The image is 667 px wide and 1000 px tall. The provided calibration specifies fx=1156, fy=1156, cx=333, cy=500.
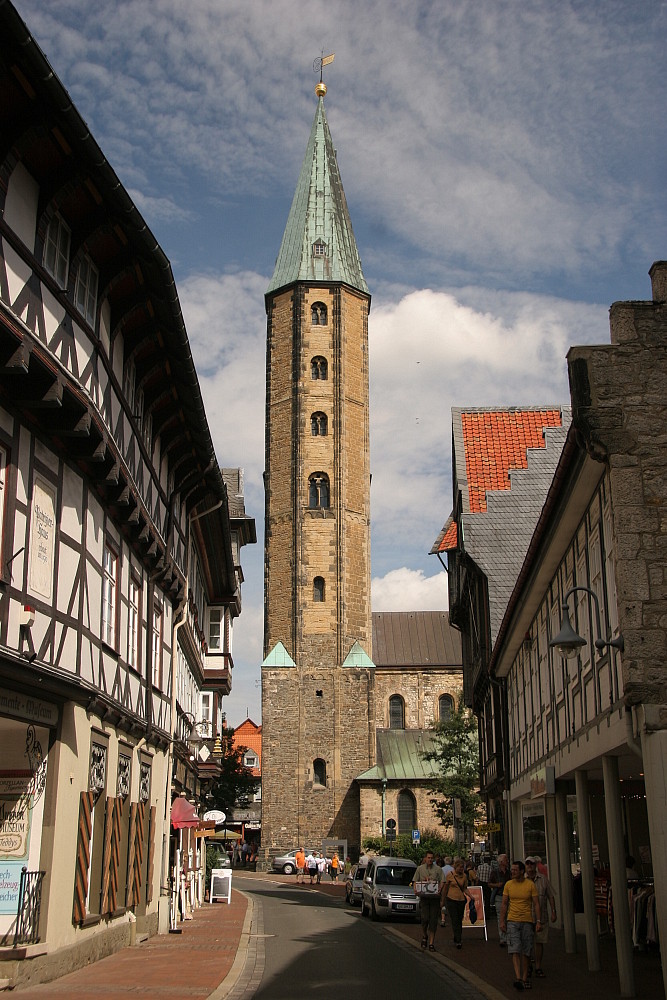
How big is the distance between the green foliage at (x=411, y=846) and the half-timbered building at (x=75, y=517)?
22.3m

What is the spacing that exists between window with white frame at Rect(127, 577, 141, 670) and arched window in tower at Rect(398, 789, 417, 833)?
143ft

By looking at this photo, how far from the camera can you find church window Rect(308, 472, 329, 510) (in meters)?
60.6

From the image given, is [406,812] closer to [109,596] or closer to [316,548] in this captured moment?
[316,548]

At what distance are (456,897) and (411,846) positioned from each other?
28.4 metres

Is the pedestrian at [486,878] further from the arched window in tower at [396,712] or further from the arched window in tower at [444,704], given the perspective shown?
the arched window in tower at [396,712]

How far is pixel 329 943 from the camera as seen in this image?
2002cm

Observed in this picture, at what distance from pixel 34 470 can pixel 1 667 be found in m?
2.22

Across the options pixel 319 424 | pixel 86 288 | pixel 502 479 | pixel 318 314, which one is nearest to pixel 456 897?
pixel 86 288

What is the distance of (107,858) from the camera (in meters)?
14.9

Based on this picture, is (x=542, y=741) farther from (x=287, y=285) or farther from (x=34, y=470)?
(x=287, y=285)

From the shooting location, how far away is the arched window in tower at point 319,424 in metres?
61.6

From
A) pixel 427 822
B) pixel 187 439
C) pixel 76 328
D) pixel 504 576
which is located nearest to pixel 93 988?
pixel 76 328

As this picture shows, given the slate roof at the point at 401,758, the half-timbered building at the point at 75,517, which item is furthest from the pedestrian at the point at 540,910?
the slate roof at the point at 401,758

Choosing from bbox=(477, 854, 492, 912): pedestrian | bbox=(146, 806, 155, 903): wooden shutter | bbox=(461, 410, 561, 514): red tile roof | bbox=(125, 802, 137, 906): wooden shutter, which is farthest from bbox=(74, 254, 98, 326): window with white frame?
bbox=(461, 410, 561, 514): red tile roof
